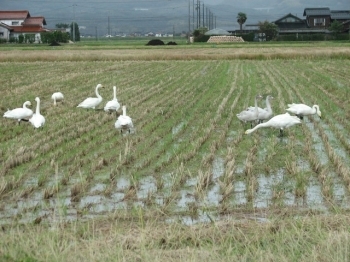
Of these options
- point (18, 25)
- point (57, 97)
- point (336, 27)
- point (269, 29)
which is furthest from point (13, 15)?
point (57, 97)

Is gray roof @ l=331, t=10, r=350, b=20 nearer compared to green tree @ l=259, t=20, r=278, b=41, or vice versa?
green tree @ l=259, t=20, r=278, b=41

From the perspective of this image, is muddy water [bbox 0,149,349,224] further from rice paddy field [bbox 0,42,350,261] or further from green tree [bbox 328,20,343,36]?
green tree [bbox 328,20,343,36]

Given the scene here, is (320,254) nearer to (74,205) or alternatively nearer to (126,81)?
(74,205)

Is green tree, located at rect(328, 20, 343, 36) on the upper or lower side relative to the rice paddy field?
upper

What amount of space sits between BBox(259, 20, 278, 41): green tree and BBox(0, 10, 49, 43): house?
29.8 m

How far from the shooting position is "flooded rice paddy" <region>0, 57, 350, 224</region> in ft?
22.0

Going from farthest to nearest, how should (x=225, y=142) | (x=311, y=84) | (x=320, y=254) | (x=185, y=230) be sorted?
(x=311, y=84) → (x=225, y=142) → (x=185, y=230) → (x=320, y=254)

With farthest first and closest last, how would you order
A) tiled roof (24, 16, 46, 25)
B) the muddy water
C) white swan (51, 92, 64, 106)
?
tiled roof (24, 16, 46, 25) → white swan (51, 92, 64, 106) → the muddy water

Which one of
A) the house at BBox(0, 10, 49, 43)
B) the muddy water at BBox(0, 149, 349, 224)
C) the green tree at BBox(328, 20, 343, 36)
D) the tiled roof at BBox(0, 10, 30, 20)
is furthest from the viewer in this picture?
the tiled roof at BBox(0, 10, 30, 20)

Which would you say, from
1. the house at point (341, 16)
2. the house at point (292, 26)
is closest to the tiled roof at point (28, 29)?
the house at point (292, 26)

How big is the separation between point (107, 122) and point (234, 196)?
20.3 feet

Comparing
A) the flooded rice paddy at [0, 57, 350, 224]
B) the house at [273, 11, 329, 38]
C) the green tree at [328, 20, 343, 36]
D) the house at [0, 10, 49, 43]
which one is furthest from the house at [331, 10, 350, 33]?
the flooded rice paddy at [0, 57, 350, 224]

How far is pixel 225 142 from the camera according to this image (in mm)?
10453

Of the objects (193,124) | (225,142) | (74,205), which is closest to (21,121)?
(193,124)
